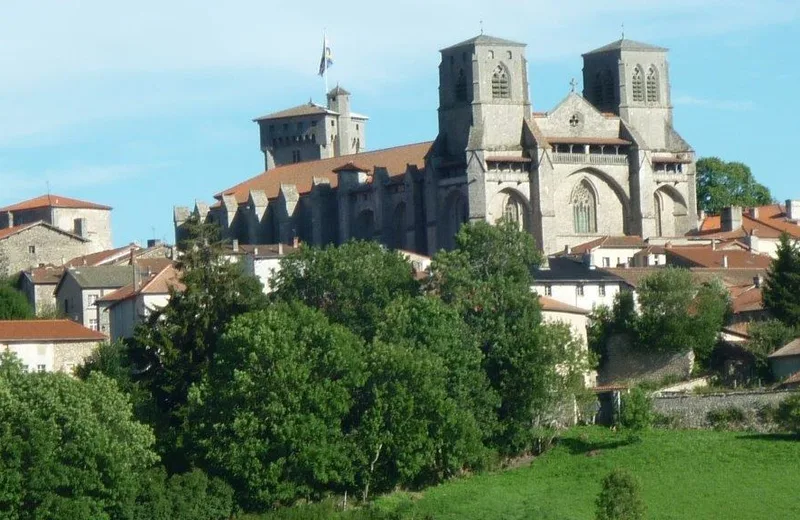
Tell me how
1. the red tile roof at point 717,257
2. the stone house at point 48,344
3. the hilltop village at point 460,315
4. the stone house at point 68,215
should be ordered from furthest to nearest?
the stone house at point 68,215 → the red tile roof at point 717,257 → the stone house at point 48,344 → the hilltop village at point 460,315

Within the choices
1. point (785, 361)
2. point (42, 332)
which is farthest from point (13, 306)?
point (785, 361)

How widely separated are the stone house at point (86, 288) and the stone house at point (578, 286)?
55.4 ft

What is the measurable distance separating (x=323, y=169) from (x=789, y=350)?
56.0m

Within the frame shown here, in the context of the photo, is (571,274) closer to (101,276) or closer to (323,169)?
(101,276)

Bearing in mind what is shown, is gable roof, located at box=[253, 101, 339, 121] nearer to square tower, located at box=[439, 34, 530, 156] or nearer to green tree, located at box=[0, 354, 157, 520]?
square tower, located at box=[439, 34, 530, 156]

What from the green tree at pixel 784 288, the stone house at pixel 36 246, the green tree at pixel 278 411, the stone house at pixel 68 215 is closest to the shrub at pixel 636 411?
the green tree at pixel 278 411

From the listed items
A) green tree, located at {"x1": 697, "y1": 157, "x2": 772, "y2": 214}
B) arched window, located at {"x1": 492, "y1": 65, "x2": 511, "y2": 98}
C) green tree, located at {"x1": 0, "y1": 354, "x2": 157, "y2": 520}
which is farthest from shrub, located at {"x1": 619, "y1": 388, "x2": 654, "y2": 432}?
green tree, located at {"x1": 697, "y1": 157, "x2": 772, "y2": 214}

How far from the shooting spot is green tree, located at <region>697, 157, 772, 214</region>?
5566 inches

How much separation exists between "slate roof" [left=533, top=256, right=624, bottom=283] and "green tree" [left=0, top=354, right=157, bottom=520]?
25020 mm

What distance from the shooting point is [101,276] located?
98.1 meters

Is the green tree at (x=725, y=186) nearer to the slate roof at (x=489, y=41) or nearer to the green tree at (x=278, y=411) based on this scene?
the slate roof at (x=489, y=41)

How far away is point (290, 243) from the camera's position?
395 ft

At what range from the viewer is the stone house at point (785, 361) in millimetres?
74750

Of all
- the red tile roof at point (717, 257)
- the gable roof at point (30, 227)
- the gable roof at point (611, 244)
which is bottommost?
the red tile roof at point (717, 257)
